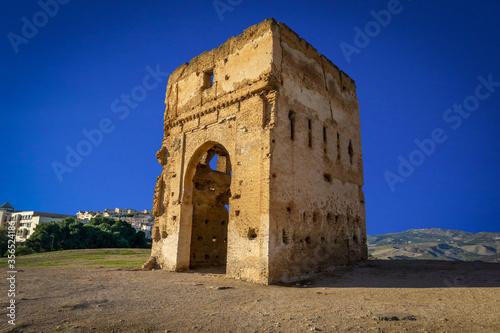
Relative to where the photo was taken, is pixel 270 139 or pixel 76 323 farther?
pixel 270 139

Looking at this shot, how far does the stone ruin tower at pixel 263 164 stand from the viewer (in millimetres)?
9125

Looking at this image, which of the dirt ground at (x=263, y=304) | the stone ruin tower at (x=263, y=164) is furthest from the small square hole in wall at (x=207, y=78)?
the dirt ground at (x=263, y=304)

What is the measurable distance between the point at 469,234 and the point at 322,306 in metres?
67.7

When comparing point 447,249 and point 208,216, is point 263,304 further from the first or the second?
point 447,249

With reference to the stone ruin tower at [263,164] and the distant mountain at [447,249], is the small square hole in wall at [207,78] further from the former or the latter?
the distant mountain at [447,249]

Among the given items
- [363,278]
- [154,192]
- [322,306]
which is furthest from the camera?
[154,192]

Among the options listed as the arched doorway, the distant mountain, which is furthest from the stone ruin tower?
the distant mountain

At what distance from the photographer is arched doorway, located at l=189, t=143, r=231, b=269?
499 inches

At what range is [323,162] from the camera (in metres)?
11.1

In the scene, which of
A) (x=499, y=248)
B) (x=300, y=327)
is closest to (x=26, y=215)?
(x=300, y=327)

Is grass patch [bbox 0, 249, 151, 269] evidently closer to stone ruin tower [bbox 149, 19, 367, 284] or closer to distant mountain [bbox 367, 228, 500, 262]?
stone ruin tower [bbox 149, 19, 367, 284]

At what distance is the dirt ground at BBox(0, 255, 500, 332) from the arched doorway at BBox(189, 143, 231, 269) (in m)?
3.43

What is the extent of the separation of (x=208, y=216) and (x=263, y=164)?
17.1 ft

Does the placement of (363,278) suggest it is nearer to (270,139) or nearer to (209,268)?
(270,139)
